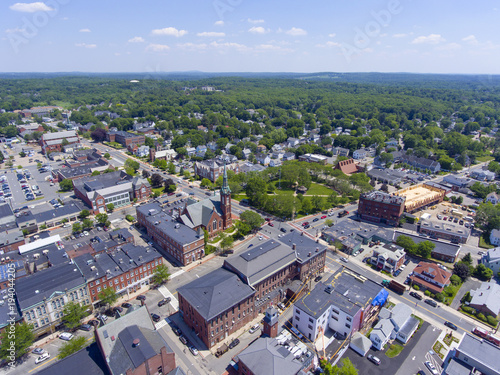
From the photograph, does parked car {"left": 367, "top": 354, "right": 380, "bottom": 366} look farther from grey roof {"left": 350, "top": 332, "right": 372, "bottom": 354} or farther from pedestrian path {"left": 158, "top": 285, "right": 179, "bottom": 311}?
pedestrian path {"left": 158, "top": 285, "right": 179, "bottom": 311}

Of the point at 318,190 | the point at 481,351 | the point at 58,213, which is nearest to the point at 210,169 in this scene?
the point at 318,190

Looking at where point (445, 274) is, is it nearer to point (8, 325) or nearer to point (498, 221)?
point (498, 221)

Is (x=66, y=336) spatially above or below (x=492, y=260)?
below

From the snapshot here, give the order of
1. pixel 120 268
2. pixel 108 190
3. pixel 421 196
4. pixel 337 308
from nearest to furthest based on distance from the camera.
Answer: pixel 337 308 → pixel 120 268 → pixel 108 190 → pixel 421 196

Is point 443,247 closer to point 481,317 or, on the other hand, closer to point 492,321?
point 481,317

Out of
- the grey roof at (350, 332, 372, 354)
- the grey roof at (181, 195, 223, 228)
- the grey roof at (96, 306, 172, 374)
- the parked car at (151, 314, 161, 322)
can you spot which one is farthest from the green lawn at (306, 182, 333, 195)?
the grey roof at (96, 306, 172, 374)

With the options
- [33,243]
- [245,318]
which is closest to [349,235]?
[245,318]
